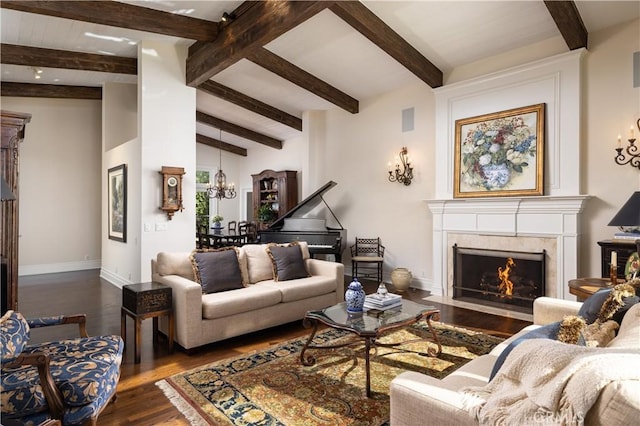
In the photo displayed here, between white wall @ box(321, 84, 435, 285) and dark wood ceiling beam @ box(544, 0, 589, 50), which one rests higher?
dark wood ceiling beam @ box(544, 0, 589, 50)

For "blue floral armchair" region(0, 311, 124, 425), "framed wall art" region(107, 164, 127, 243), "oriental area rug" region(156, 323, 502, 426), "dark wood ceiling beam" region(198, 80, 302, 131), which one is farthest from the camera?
"dark wood ceiling beam" region(198, 80, 302, 131)

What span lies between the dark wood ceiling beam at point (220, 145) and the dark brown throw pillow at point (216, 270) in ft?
24.3

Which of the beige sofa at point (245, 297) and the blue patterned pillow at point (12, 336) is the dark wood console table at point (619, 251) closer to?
the beige sofa at point (245, 297)

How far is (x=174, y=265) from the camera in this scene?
12.4 ft

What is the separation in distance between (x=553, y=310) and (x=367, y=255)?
166 inches

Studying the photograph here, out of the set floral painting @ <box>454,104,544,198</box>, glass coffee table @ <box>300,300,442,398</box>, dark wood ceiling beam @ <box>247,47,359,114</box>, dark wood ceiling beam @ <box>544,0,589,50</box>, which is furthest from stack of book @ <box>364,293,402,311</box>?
dark wood ceiling beam @ <box>247,47,359,114</box>

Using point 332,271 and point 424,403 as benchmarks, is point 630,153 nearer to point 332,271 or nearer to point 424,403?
point 332,271

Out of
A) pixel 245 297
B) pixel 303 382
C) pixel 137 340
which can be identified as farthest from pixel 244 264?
pixel 303 382

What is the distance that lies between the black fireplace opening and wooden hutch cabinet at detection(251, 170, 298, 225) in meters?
4.53

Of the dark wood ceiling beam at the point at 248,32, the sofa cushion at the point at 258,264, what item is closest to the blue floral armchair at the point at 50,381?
the sofa cushion at the point at 258,264

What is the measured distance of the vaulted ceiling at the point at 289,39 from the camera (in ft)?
13.7

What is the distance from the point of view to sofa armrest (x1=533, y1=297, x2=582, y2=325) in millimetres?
2629

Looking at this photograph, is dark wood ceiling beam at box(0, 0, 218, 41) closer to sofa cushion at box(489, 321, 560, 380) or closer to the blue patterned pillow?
the blue patterned pillow

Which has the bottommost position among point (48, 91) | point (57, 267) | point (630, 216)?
point (57, 267)
